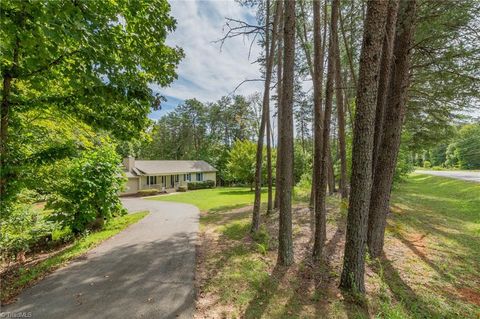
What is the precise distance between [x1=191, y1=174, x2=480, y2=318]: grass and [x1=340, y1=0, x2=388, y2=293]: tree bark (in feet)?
1.90

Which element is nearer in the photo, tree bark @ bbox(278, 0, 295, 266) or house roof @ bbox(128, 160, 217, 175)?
tree bark @ bbox(278, 0, 295, 266)

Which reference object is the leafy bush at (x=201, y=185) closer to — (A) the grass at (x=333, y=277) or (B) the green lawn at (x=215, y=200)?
(B) the green lawn at (x=215, y=200)

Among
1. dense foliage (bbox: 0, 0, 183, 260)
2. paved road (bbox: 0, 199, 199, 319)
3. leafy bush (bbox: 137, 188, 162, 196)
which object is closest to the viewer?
dense foliage (bbox: 0, 0, 183, 260)

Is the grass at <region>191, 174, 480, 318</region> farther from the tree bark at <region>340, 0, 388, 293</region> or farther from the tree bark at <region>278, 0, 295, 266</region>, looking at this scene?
the tree bark at <region>340, 0, 388, 293</region>

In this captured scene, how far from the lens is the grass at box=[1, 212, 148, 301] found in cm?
432

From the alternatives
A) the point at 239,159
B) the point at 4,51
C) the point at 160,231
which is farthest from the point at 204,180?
the point at 4,51

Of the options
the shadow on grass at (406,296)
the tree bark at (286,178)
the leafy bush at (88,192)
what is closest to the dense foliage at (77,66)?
the leafy bush at (88,192)

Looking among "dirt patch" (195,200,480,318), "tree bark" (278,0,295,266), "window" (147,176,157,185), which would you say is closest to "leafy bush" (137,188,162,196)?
"window" (147,176,157,185)

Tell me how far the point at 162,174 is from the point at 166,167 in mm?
1600

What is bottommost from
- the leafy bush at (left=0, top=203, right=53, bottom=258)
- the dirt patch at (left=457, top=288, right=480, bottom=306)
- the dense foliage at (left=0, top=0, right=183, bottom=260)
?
the dirt patch at (left=457, top=288, right=480, bottom=306)

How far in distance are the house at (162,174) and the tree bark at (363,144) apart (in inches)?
951

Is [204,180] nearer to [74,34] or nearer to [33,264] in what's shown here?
[33,264]

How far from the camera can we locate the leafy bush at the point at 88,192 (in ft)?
24.8

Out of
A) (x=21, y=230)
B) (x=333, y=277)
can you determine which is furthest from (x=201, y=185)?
(x=333, y=277)
